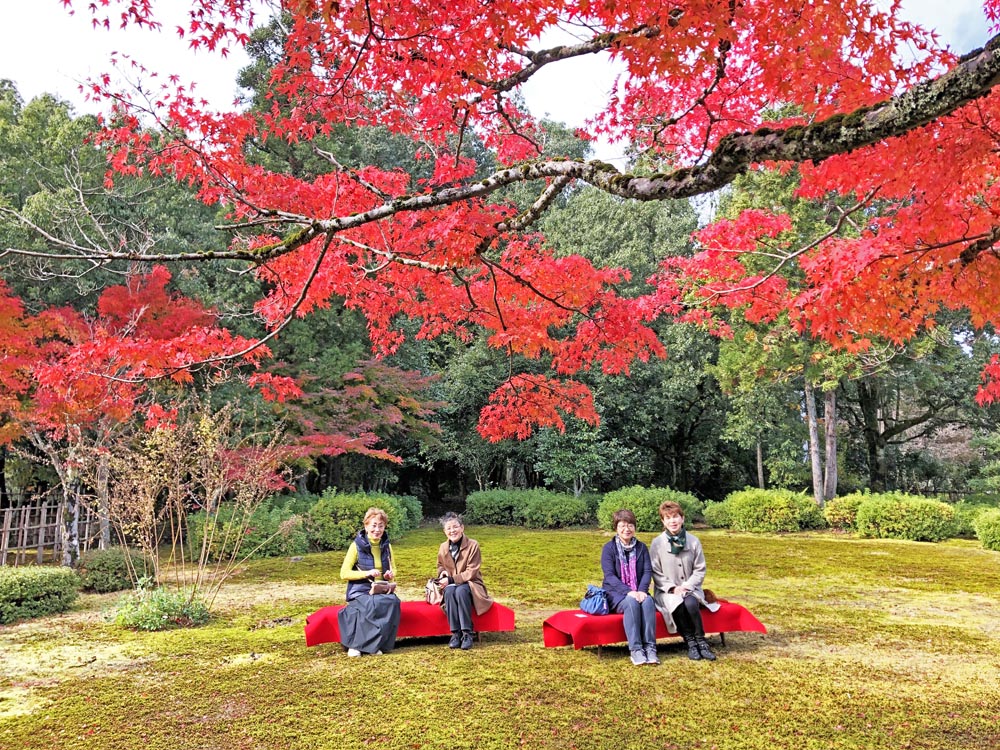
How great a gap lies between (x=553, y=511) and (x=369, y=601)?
35.9 ft

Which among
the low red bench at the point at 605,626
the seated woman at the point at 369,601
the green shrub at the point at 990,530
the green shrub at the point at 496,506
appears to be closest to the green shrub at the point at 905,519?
the green shrub at the point at 990,530

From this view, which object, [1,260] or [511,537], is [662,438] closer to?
[511,537]

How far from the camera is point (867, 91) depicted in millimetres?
4629

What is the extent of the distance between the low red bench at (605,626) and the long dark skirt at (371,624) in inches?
42.8

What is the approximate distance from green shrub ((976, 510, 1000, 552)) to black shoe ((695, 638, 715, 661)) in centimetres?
905

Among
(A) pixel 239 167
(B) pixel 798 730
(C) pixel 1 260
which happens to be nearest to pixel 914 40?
(B) pixel 798 730

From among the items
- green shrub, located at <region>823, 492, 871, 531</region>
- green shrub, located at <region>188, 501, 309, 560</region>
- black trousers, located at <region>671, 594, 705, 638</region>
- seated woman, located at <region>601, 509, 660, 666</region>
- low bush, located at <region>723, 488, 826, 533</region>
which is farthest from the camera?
low bush, located at <region>723, 488, 826, 533</region>

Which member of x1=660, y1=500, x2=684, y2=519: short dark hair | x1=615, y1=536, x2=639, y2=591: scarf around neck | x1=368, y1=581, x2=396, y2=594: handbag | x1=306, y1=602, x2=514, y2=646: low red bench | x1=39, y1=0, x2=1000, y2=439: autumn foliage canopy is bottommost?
x1=306, y1=602, x2=514, y2=646: low red bench

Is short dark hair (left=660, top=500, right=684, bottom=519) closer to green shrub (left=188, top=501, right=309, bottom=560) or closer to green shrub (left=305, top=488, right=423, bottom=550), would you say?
green shrub (left=188, top=501, right=309, bottom=560)

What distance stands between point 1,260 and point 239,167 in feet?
24.7

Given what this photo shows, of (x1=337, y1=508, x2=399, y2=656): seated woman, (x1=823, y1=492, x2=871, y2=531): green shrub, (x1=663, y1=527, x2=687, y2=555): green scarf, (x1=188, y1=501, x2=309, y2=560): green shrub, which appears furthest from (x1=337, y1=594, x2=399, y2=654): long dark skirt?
(x1=823, y1=492, x2=871, y2=531): green shrub

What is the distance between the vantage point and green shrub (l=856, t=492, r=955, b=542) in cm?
1221

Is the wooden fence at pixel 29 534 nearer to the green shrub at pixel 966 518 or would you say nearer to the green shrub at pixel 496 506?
the green shrub at pixel 496 506

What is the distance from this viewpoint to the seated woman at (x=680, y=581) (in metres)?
4.57
